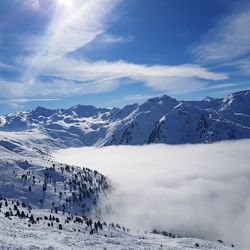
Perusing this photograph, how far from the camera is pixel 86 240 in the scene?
4670 inches

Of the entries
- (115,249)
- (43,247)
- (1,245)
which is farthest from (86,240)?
(1,245)

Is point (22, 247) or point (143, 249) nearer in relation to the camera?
point (22, 247)

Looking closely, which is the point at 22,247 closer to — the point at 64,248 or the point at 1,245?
the point at 1,245

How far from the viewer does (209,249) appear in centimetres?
16712

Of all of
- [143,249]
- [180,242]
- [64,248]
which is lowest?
[180,242]

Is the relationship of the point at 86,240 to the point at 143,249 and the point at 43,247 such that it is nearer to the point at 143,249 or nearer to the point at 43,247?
the point at 143,249

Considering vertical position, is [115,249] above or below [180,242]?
above

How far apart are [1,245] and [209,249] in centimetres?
11327

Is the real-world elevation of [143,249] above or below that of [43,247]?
below

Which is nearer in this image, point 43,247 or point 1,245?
point 1,245

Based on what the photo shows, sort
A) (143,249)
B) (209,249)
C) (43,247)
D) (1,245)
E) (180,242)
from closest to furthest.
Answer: (1,245), (43,247), (143,249), (209,249), (180,242)

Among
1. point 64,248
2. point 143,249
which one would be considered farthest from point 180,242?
point 64,248

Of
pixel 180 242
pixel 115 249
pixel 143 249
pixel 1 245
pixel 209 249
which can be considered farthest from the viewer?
pixel 180 242

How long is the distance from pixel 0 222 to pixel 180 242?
4176 inches
